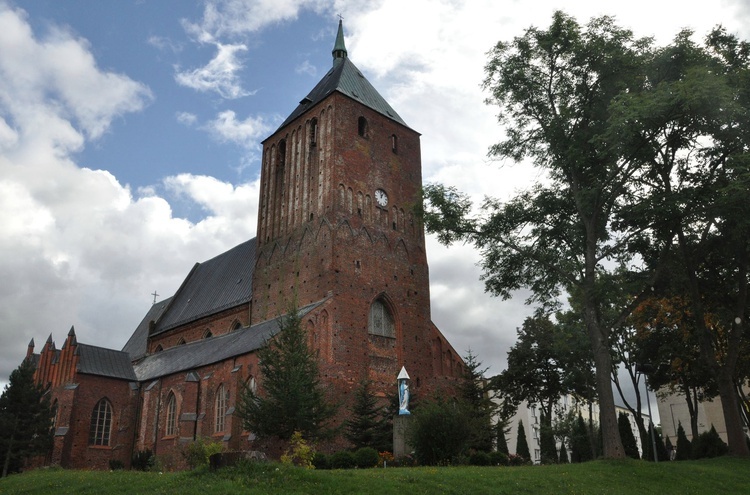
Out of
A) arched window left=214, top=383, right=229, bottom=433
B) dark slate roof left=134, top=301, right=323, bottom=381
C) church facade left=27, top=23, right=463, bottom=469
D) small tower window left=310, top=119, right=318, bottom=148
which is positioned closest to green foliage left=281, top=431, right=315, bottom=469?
church facade left=27, top=23, right=463, bottom=469

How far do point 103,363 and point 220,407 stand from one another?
12.4m

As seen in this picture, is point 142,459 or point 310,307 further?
point 142,459

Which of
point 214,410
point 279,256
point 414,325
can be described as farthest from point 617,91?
point 214,410

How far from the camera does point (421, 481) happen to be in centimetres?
1572

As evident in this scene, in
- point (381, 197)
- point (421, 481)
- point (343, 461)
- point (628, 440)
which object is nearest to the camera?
point (421, 481)

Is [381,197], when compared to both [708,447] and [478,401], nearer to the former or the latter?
[478,401]

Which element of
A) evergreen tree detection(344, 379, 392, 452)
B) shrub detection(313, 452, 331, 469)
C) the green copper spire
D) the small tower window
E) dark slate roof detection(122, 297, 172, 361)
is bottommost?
shrub detection(313, 452, 331, 469)

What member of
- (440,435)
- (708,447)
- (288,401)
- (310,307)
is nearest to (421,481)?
(440,435)

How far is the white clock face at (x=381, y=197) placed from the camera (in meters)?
37.0

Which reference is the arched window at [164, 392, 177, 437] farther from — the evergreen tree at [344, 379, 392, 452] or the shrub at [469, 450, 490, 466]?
the shrub at [469, 450, 490, 466]

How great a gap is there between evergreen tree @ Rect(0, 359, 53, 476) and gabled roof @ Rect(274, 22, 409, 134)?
21.2 m

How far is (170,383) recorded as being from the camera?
3656cm

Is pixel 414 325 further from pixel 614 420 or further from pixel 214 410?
pixel 614 420

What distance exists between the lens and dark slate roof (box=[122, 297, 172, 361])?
160 feet
